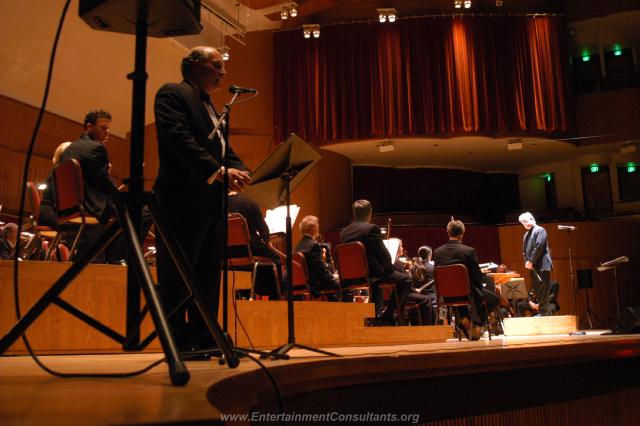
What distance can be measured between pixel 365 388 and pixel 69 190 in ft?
8.61

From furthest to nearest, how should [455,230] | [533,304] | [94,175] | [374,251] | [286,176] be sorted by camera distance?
[533,304] < [455,230] < [374,251] < [94,175] < [286,176]

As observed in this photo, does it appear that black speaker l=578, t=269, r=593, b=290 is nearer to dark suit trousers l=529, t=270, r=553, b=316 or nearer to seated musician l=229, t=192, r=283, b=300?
dark suit trousers l=529, t=270, r=553, b=316

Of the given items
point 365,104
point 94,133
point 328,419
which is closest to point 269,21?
point 365,104

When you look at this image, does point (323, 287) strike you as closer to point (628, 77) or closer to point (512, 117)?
point (512, 117)

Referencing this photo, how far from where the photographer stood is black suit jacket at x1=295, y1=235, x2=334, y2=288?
19.0 ft

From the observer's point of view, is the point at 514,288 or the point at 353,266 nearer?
the point at 353,266

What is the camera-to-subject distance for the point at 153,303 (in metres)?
1.40

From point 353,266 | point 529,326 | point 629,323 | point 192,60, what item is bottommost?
point 529,326

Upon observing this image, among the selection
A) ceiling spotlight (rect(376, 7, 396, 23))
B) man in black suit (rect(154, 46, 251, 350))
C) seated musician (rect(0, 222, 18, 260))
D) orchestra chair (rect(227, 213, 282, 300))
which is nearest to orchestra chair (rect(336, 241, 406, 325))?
orchestra chair (rect(227, 213, 282, 300))

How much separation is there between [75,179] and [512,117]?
9.65 metres

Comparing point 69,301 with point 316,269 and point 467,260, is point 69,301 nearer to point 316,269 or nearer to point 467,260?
point 316,269

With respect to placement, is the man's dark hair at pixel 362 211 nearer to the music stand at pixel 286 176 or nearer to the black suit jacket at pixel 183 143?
the music stand at pixel 286 176

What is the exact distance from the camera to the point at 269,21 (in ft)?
40.3

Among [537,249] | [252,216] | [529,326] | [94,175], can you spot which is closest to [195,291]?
[94,175]
